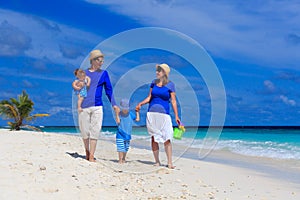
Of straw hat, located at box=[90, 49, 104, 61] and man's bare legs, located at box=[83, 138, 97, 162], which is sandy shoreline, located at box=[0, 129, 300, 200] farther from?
straw hat, located at box=[90, 49, 104, 61]

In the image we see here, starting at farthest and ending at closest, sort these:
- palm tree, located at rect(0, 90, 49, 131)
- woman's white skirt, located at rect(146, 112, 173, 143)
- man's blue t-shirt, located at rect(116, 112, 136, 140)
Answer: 1. palm tree, located at rect(0, 90, 49, 131)
2. man's blue t-shirt, located at rect(116, 112, 136, 140)
3. woman's white skirt, located at rect(146, 112, 173, 143)

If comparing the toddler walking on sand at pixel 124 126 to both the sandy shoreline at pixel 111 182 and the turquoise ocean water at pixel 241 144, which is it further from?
the turquoise ocean water at pixel 241 144

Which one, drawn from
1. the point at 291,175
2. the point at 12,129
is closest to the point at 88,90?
the point at 291,175

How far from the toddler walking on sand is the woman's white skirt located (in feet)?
1.49

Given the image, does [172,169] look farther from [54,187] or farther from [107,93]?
[54,187]

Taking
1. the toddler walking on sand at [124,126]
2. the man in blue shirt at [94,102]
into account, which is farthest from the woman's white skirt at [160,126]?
the man in blue shirt at [94,102]

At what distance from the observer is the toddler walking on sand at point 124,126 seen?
308 inches

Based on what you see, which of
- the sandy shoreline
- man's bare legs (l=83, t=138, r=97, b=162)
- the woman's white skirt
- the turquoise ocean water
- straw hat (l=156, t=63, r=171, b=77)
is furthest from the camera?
the turquoise ocean water

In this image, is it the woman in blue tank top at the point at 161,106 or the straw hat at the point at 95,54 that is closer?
the straw hat at the point at 95,54

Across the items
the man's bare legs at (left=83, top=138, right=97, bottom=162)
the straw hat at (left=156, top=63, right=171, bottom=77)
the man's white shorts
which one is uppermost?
the straw hat at (left=156, top=63, right=171, bottom=77)

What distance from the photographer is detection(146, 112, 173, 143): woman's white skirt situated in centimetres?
736

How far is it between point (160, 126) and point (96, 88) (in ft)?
4.39

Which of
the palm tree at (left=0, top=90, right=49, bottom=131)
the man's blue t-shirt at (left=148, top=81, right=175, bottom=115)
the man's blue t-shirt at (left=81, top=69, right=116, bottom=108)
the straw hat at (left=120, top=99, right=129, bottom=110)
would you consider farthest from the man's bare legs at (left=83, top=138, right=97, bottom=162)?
the palm tree at (left=0, top=90, right=49, bottom=131)

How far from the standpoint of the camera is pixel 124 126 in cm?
797
